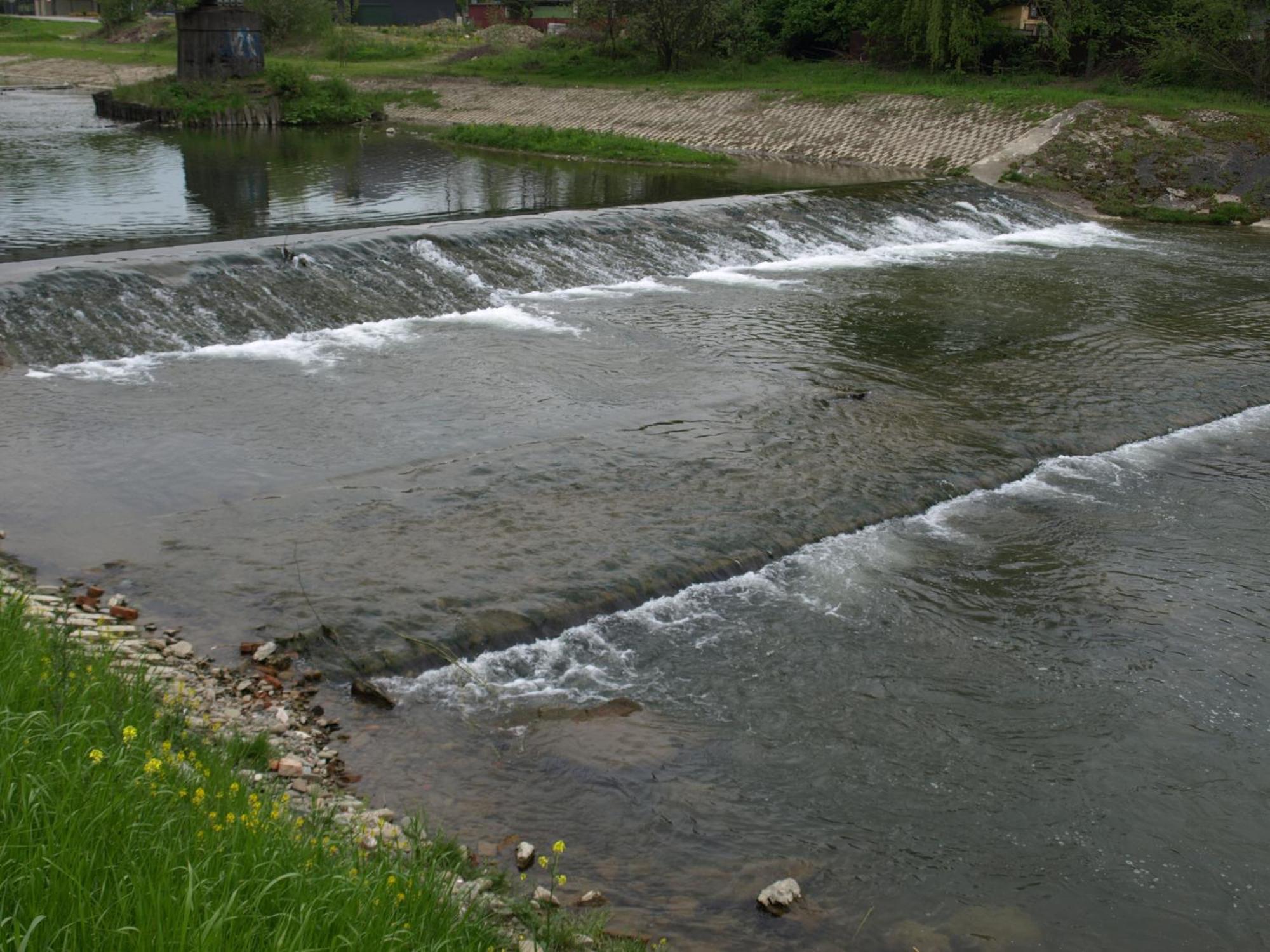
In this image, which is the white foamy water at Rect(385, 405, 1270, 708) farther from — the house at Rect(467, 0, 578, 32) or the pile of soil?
the house at Rect(467, 0, 578, 32)

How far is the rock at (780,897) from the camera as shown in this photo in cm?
553

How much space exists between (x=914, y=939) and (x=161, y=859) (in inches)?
129

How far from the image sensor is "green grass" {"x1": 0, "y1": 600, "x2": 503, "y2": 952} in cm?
365

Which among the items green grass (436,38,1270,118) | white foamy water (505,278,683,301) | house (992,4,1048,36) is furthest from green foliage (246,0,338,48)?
white foamy water (505,278,683,301)

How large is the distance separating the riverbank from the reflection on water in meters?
13.7

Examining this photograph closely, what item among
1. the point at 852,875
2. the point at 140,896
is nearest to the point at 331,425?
the point at 852,875

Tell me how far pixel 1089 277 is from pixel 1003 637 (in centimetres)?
1377

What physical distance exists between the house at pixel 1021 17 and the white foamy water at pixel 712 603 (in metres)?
31.6

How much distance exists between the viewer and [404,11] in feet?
232

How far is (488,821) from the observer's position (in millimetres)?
6012

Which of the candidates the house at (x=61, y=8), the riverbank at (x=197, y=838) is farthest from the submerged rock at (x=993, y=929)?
the house at (x=61, y=8)

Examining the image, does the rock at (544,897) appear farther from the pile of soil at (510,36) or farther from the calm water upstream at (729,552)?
the pile of soil at (510,36)

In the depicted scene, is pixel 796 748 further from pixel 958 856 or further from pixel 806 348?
pixel 806 348

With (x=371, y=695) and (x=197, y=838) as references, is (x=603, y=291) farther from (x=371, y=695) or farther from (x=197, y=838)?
(x=197, y=838)
